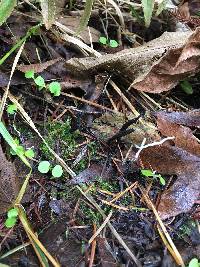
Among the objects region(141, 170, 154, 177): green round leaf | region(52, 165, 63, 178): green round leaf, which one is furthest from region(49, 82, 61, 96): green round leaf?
region(141, 170, 154, 177): green round leaf

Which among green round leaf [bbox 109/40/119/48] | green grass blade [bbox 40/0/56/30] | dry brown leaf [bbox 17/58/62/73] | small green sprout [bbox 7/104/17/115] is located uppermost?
green grass blade [bbox 40/0/56/30]

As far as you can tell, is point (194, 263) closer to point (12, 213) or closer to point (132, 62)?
point (12, 213)

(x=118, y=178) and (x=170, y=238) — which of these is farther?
(x=118, y=178)

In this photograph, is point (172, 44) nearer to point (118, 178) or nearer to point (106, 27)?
point (106, 27)

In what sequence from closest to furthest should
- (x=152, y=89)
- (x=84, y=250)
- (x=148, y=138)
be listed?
(x=84, y=250), (x=148, y=138), (x=152, y=89)

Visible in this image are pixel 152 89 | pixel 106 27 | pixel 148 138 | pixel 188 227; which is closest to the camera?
pixel 188 227

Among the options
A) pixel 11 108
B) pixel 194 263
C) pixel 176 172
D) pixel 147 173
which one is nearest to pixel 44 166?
pixel 11 108

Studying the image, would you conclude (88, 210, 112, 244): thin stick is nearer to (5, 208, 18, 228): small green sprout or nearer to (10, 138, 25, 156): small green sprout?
(5, 208, 18, 228): small green sprout

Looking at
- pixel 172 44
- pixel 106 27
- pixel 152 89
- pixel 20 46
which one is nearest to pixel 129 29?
pixel 106 27

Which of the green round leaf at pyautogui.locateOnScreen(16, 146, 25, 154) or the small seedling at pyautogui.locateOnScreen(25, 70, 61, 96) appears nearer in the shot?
the green round leaf at pyautogui.locateOnScreen(16, 146, 25, 154)
